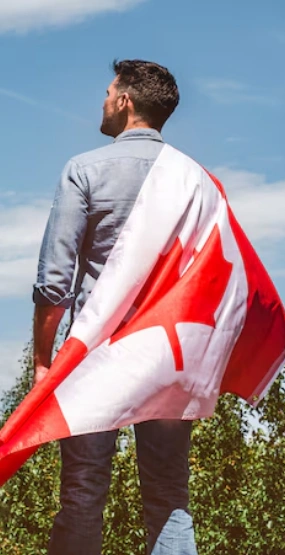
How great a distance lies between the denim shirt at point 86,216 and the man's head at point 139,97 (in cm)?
11

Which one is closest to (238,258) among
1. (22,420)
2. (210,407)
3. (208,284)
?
(208,284)

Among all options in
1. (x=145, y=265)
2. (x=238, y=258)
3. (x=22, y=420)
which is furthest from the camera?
(x=238, y=258)

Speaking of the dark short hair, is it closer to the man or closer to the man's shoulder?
the man

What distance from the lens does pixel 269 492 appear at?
598 inches

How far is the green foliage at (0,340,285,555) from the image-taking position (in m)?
14.6

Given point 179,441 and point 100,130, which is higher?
point 100,130

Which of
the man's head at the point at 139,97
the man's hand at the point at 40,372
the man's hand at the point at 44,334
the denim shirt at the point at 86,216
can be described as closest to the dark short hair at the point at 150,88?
the man's head at the point at 139,97

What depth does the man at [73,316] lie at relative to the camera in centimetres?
473

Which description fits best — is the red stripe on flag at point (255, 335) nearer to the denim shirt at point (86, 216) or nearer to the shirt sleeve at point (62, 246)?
the denim shirt at point (86, 216)

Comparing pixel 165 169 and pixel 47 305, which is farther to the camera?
pixel 165 169

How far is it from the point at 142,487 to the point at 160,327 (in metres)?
0.67

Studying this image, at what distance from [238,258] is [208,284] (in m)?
0.32

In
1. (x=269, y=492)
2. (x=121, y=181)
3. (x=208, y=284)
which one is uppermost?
(x=121, y=181)

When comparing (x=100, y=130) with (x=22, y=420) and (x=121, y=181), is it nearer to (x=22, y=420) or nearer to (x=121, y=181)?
(x=121, y=181)
